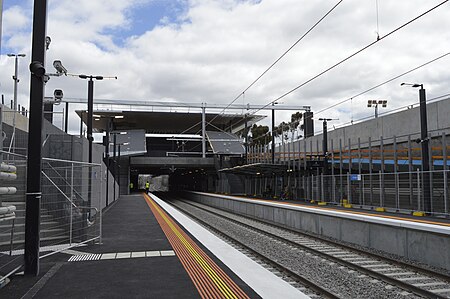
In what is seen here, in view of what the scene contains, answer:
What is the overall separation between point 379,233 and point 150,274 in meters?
7.72

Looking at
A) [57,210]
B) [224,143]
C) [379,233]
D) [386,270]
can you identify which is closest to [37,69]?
[57,210]

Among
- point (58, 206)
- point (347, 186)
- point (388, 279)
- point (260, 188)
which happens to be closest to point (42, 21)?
point (58, 206)

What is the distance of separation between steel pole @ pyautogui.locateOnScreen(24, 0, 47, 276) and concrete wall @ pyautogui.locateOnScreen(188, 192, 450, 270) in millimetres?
8742

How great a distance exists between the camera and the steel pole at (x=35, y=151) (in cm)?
702

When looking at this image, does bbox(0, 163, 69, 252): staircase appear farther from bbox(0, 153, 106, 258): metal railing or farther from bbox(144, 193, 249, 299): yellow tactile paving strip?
bbox(144, 193, 249, 299): yellow tactile paving strip

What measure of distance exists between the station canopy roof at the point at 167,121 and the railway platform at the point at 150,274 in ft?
165

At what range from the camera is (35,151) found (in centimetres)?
718

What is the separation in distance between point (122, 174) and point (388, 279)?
50.3 meters

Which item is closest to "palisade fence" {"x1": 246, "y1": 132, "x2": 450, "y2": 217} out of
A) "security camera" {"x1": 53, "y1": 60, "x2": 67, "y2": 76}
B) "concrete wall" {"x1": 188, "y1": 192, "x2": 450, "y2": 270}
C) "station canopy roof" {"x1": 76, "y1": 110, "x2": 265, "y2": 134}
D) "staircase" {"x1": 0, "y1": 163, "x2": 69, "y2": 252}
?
"concrete wall" {"x1": 188, "y1": 192, "x2": 450, "y2": 270}

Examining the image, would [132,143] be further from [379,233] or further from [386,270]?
[386,270]

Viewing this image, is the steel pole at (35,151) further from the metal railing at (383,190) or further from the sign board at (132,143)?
the sign board at (132,143)

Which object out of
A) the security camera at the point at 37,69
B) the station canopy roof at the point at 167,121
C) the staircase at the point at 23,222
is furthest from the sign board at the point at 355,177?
the station canopy roof at the point at 167,121

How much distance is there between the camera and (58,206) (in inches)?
485

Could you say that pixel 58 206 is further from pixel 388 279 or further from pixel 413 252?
pixel 413 252
